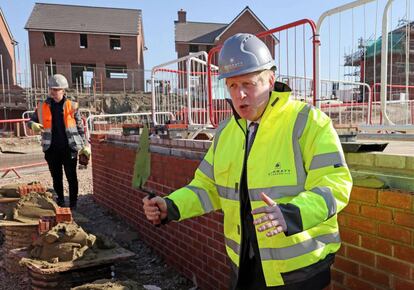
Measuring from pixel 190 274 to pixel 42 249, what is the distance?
140cm

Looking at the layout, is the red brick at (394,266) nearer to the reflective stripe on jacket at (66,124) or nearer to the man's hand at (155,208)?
the man's hand at (155,208)

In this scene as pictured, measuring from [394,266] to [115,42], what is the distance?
132 feet

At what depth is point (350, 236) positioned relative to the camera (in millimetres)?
2334

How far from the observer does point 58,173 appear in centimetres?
613

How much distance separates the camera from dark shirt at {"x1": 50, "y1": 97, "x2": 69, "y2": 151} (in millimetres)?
5879

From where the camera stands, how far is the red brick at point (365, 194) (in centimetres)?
217

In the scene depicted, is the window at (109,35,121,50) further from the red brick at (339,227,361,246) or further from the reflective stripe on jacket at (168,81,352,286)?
the reflective stripe on jacket at (168,81,352,286)

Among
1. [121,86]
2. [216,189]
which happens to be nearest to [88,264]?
[216,189]

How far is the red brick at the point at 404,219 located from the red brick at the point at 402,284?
28 centimetres

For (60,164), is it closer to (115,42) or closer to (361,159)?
(361,159)

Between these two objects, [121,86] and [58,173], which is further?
[121,86]

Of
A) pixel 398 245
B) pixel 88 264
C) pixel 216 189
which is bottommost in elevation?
pixel 88 264

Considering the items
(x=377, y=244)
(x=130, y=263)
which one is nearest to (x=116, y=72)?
(x=130, y=263)

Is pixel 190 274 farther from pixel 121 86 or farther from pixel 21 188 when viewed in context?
pixel 121 86
